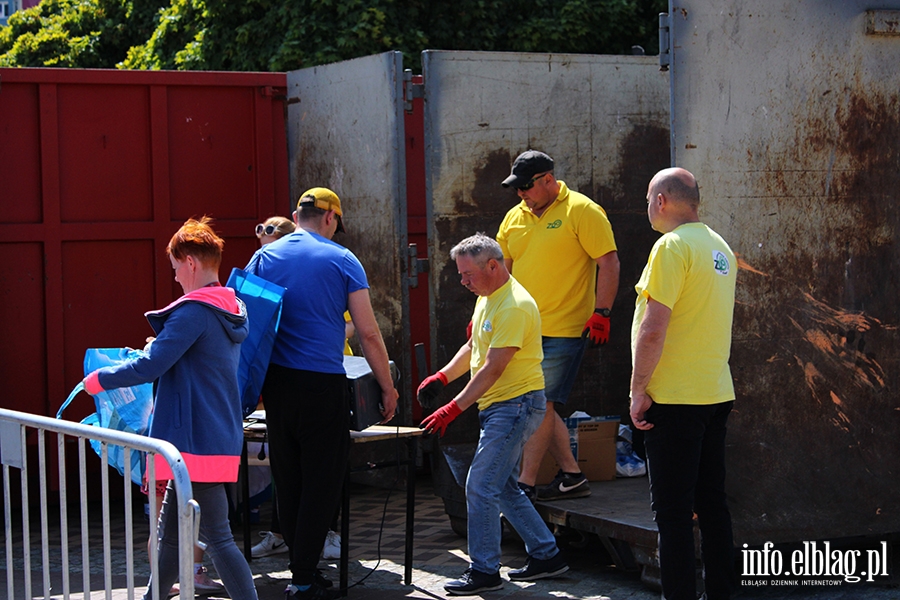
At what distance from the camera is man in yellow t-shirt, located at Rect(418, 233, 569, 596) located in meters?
4.68

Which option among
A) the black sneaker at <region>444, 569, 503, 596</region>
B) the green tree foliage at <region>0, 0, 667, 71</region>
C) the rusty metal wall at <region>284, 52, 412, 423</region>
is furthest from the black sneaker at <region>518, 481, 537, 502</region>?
the green tree foliage at <region>0, 0, 667, 71</region>

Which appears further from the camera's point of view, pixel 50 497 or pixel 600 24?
pixel 600 24

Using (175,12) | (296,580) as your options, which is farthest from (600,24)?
(296,580)

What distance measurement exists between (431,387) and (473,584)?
90 cm

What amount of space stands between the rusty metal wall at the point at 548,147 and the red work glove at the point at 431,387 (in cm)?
103

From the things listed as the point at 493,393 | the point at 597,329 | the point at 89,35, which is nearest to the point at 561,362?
the point at 597,329

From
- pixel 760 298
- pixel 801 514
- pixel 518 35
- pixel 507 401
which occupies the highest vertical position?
pixel 518 35

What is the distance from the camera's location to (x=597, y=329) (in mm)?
5391

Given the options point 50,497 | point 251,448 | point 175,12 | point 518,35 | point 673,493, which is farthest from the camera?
point 175,12

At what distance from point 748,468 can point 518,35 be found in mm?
8902

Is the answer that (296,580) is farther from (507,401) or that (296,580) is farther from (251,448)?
(251,448)

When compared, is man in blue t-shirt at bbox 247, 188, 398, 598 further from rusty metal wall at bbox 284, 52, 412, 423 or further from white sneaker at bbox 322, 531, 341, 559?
rusty metal wall at bbox 284, 52, 412, 423

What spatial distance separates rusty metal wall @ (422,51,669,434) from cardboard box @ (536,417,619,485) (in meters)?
0.62

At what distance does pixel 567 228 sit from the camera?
5.53m
